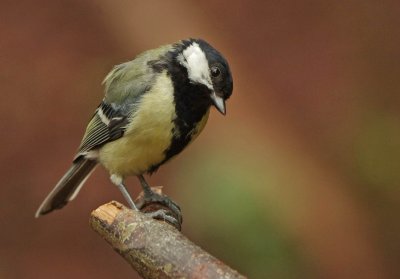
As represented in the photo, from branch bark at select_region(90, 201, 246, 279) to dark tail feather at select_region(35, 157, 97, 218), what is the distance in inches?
34.9

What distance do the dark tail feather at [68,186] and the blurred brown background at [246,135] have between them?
1.26m

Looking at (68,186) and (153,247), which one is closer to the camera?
(153,247)

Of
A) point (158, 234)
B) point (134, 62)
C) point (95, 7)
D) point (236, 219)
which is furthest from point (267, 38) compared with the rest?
point (158, 234)

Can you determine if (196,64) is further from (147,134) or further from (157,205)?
(157,205)

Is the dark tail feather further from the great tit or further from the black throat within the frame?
the black throat

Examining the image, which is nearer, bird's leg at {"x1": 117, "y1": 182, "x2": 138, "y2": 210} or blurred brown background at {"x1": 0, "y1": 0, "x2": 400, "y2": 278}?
bird's leg at {"x1": 117, "y1": 182, "x2": 138, "y2": 210}

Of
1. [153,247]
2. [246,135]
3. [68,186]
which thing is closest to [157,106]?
[68,186]

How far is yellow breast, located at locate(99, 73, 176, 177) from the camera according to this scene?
6.78 ft

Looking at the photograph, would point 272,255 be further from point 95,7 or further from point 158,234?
point 158,234

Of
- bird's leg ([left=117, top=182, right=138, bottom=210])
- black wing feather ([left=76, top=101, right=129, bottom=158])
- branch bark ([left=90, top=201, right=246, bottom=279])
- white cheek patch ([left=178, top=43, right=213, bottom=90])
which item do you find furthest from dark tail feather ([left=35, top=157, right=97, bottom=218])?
branch bark ([left=90, top=201, right=246, bottom=279])

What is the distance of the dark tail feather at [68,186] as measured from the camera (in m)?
2.46

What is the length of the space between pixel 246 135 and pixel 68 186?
5.75ft

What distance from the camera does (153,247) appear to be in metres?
1.44

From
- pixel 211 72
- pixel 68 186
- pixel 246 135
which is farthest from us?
pixel 246 135
